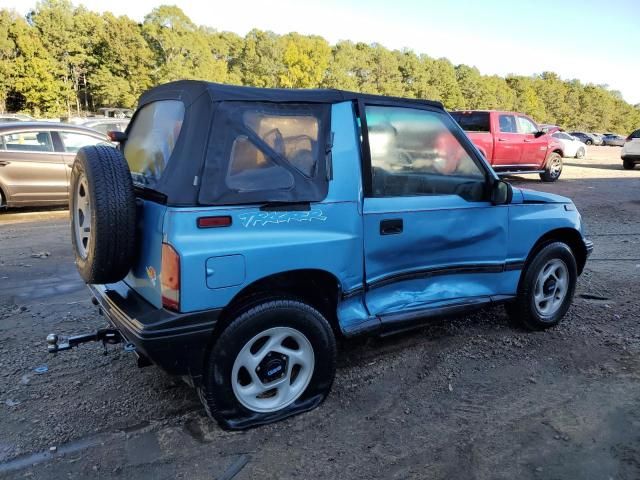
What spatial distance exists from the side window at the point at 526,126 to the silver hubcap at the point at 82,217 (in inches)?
541

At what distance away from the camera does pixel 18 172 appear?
28.5 ft

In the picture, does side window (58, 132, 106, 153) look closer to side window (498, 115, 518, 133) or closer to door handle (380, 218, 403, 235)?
door handle (380, 218, 403, 235)

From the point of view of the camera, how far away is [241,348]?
268 cm

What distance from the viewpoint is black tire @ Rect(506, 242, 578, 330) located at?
13.2 feet

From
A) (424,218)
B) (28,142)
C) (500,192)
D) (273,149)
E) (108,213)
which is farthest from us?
(28,142)

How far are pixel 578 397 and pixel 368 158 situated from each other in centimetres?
203

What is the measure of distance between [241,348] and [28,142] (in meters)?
8.14

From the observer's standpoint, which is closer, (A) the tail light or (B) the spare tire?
Result: (A) the tail light

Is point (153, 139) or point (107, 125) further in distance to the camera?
point (107, 125)

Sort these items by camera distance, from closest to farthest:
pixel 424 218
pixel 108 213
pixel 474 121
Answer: pixel 108 213, pixel 424 218, pixel 474 121

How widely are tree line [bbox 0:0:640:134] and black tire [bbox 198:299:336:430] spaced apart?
50293 mm

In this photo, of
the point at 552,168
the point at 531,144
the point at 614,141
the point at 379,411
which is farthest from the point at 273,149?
the point at 614,141

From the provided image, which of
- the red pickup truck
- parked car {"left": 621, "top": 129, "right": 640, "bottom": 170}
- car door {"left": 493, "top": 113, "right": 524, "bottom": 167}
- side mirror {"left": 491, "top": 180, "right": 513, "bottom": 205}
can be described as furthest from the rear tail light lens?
parked car {"left": 621, "top": 129, "right": 640, "bottom": 170}

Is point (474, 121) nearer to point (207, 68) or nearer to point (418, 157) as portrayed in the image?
point (418, 157)
